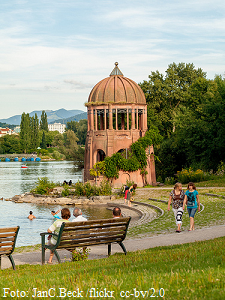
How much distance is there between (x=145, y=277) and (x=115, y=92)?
3174cm

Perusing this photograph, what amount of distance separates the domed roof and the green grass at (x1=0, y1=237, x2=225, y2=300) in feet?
96.1

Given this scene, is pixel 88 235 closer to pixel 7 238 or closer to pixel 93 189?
pixel 7 238

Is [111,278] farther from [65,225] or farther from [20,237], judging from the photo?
[20,237]

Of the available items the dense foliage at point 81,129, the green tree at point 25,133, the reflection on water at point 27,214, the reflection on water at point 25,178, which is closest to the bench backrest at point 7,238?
the reflection on water at point 27,214

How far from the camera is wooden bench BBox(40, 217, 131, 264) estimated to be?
8.91 metres

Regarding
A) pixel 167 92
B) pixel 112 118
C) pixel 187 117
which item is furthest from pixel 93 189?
pixel 167 92

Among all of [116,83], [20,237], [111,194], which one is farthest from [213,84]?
[20,237]

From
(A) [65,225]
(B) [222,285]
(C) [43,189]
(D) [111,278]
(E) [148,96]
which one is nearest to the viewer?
(B) [222,285]

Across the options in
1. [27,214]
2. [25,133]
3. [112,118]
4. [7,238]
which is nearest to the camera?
[7,238]

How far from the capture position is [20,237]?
59.6ft

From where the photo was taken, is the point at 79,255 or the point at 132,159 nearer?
the point at 79,255

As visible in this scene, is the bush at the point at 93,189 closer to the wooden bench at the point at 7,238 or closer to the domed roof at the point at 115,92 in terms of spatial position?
the domed roof at the point at 115,92

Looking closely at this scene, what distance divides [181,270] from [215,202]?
15004 millimetres

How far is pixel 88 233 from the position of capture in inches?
365
